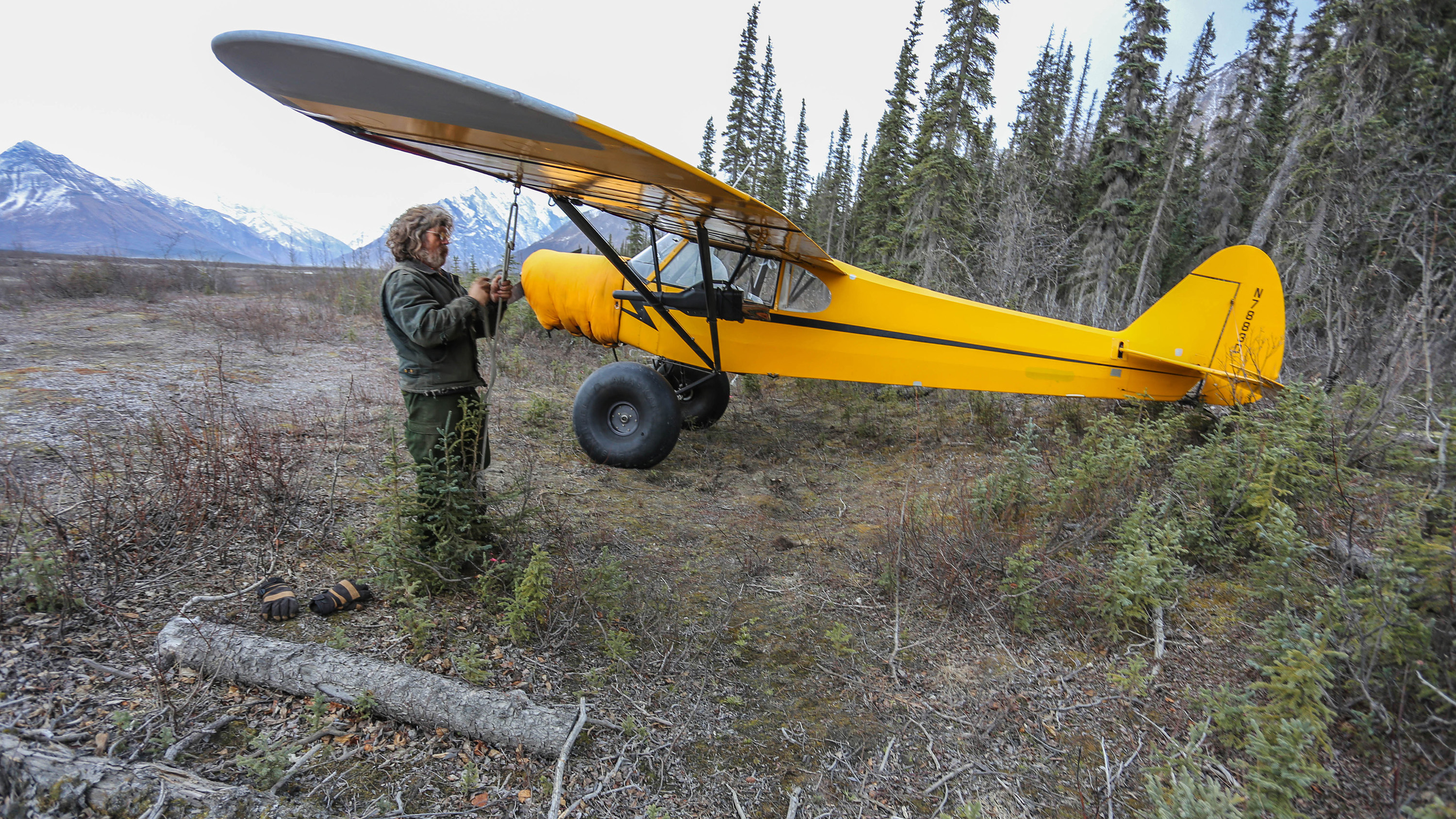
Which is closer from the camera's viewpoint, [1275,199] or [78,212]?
[1275,199]

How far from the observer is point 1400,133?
8375mm

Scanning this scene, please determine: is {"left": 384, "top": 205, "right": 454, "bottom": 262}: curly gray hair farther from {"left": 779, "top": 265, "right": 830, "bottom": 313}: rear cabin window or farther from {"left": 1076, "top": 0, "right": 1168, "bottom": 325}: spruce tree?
{"left": 1076, "top": 0, "right": 1168, "bottom": 325}: spruce tree

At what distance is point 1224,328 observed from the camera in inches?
202

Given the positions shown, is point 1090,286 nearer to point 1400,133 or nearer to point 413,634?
point 1400,133

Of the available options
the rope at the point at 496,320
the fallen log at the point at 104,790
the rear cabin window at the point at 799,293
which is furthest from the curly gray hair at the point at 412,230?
the rear cabin window at the point at 799,293

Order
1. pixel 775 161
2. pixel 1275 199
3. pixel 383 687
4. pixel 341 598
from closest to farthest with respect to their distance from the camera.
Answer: pixel 383 687 < pixel 341 598 < pixel 1275 199 < pixel 775 161

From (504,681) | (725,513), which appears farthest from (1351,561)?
(504,681)

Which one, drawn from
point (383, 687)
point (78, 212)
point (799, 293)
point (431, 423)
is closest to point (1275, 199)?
point (799, 293)

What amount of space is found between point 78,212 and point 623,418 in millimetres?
42925

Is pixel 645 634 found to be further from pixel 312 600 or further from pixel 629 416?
pixel 629 416

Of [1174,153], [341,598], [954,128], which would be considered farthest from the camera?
[1174,153]

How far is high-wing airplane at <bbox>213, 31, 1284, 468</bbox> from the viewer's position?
493cm

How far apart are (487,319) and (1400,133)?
13191 mm

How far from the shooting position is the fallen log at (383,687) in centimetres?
197
